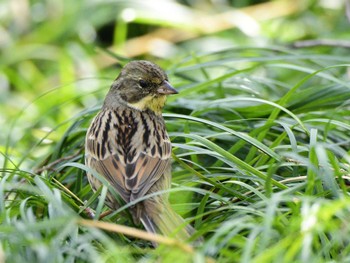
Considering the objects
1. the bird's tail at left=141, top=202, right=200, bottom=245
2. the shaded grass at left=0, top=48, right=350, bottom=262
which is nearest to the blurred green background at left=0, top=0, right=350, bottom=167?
the shaded grass at left=0, top=48, right=350, bottom=262

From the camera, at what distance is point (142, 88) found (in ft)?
14.5

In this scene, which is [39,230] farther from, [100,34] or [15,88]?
[100,34]

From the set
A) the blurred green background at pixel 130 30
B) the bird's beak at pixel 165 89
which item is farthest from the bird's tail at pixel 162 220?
the blurred green background at pixel 130 30

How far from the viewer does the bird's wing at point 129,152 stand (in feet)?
12.1

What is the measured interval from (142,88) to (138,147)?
1.87 feet

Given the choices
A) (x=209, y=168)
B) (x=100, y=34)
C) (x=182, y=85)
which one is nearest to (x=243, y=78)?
(x=182, y=85)

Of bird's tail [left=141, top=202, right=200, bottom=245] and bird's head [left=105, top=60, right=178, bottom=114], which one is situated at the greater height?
bird's head [left=105, top=60, right=178, bottom=114]

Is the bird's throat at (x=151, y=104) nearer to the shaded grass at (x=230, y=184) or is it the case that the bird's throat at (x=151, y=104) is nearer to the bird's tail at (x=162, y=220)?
the shaded grass at (x=230, y=184)

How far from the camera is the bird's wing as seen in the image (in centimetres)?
367

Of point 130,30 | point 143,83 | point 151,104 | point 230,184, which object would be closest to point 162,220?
point 230,184

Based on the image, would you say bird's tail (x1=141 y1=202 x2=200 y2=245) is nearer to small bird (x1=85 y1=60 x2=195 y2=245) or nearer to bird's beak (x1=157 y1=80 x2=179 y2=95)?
small bird (x1=85 y1=60 x2=195 y2=245)

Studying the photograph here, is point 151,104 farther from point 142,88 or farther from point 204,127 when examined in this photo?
point 204,127

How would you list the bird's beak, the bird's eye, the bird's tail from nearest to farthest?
the bird's tail < the bird's beak < the bird's eye

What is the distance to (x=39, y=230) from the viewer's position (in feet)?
10.6
